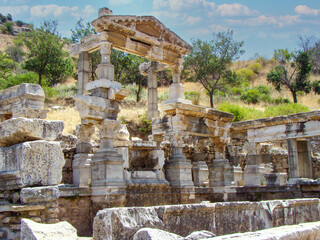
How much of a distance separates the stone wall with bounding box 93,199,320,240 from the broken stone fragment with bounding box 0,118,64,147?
2.08 meters

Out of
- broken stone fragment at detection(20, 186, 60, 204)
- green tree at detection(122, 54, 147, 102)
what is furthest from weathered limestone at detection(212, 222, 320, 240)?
green tree at detection(122, 54, 147, 102)

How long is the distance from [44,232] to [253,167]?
1274cm

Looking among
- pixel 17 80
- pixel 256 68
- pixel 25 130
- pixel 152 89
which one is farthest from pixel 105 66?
pixel 256 68

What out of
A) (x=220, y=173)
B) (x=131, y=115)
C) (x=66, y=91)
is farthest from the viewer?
(x=66, y=91)

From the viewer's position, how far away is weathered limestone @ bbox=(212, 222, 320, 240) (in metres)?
3.50

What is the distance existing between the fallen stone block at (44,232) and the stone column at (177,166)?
7.77 m

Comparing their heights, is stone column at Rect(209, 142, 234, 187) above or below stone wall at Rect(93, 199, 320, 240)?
above

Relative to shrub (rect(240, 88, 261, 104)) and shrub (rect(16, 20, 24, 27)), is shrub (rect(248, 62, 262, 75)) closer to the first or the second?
shrub (rect(240, 88, 261, 104))

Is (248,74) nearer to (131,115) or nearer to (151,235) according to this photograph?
(131,115)

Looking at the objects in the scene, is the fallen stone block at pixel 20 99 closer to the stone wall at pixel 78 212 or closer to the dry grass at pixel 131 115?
the stone wall at pixel 78 212

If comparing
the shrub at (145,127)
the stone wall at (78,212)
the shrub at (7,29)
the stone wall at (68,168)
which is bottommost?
the stone wall at (78,212)

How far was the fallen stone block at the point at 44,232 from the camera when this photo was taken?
4043mm

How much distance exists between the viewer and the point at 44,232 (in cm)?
414

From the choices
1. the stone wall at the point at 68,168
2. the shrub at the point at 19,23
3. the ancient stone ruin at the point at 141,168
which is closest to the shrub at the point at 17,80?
the ancient stone ruin at the point at 141,168
